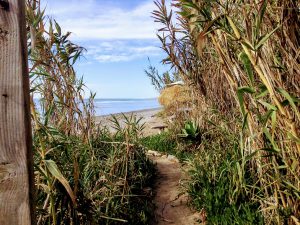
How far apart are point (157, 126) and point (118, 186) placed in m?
6.69

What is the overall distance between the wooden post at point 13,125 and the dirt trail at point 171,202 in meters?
2.85

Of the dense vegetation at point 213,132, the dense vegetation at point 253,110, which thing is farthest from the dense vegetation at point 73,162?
the dense vegetation at point 253,110

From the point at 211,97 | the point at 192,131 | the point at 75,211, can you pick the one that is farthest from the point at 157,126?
the point at 75,211

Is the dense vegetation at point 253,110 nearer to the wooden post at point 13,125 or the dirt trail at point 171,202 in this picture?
the dirt trail at point 171,202

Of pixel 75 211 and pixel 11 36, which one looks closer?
pixel 11 36

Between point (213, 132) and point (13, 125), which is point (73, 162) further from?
point (213, 132)

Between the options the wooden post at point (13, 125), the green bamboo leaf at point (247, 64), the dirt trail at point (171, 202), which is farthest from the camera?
the dirt trail at point (171, 202)

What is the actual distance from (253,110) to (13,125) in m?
2.18

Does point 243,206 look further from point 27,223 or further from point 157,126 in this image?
point 157,126

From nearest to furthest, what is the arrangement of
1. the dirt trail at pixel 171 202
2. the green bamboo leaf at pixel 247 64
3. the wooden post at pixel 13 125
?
the wooden post at pixel 13 125 → the green bamboo leaf at pixel 247 64 → the dirt trail at pixel 171 202

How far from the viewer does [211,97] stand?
222 inches

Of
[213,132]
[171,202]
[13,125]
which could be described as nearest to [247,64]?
[13,125]

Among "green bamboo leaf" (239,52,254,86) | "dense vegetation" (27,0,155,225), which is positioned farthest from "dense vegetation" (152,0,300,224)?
"dense vegetation" (27,0,155,225)

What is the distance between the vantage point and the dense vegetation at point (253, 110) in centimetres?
219
